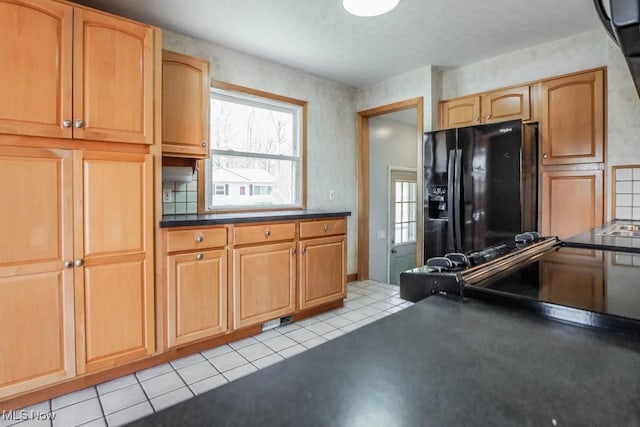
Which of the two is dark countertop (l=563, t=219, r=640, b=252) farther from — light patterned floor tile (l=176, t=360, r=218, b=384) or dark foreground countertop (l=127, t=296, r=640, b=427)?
light patterned floor tile (l=176, t=360, r=218, b=384)

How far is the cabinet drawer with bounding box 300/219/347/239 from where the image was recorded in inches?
115

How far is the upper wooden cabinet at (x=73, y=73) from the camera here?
5.50ft

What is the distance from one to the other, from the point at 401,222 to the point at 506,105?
2306 millimetres

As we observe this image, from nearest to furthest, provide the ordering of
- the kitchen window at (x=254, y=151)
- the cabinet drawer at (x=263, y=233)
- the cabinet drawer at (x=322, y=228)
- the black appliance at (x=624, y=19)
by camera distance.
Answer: the black appliance at (x=624, y=19) → the cabinet drawer at (x=263, y=233) → the cabinet drawer at (x=322, y=228) → the kitchen window at (x=254, y=151)

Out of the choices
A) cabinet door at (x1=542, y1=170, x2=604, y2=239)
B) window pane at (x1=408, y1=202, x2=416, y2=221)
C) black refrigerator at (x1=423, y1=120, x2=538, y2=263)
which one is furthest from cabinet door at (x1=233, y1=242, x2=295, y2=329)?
window pane at (x1=408, y1=202, x2=416, y2=221)

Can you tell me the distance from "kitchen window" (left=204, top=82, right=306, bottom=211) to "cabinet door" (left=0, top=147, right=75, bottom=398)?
1265 mm

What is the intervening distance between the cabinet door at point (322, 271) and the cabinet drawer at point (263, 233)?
18 centimetres

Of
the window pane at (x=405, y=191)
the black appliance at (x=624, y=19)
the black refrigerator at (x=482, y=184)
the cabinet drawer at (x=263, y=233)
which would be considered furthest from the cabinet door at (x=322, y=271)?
the black appliance at (x=624, y=19)

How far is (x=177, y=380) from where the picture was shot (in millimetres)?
2031

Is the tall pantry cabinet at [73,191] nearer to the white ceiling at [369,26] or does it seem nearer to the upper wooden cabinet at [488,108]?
the white ceiling at [369,26]

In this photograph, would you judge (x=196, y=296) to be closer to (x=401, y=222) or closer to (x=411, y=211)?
(x=401, y=222)

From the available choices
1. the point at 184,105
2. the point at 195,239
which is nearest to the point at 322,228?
the point at 195,239

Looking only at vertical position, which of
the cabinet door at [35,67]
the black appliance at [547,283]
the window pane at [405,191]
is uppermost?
the cabinet door at [35,67]

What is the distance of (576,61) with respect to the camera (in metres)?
2.80
